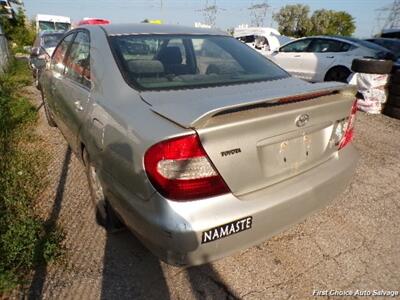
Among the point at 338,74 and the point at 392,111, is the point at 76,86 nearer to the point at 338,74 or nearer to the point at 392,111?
the point at 392,111

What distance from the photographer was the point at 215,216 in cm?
164

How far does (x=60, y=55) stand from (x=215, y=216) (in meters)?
2.97

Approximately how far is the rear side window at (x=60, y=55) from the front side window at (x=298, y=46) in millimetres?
7326

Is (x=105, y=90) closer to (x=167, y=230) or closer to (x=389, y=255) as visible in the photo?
(x=167, y=230)

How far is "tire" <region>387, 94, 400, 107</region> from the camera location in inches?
245

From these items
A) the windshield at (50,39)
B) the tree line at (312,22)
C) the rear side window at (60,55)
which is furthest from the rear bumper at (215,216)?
the tree line at (312,22)

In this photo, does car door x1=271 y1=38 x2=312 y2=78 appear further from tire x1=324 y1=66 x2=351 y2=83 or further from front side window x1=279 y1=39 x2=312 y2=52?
tire x1=324 y1=66 x2=351 y2=83

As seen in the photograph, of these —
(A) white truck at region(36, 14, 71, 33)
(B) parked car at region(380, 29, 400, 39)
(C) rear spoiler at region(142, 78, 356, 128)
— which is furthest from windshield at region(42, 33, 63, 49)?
(A) white truck at region(36, 14, 71, 33)

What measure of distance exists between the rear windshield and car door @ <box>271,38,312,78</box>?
6.61 metres

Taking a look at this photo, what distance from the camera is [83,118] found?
2.54 m

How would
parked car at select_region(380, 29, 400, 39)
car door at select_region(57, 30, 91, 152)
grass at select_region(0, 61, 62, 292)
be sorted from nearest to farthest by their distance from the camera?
grass at select_region(0, 61, 62, 292) → car door at select_region(57, 30, 91, 152) → parked car at select_region(380, 29, 400, 39)

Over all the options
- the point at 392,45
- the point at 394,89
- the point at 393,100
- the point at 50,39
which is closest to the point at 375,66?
the point at 394,89

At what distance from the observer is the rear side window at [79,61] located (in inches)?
104

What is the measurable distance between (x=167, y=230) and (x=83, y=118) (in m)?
1.36
